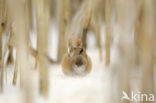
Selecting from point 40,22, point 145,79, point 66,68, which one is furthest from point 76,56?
point 145,79

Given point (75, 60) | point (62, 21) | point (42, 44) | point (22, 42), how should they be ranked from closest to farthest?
point (22, 42) → point (42, 44) → point (75, 60) → point (62, 21)

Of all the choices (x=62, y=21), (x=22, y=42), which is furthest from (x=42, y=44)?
(x=62, y=21)

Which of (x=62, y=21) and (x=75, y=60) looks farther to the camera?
(x=62, y=21)

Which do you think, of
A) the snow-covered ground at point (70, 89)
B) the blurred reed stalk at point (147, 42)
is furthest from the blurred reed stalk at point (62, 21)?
the blurred reed stalk at point (147, 42)

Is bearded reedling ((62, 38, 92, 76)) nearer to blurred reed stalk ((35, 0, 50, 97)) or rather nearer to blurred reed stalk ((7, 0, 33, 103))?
blurred reed stalk ((35, 0, 50, 97))

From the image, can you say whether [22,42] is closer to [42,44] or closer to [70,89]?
[42,44]

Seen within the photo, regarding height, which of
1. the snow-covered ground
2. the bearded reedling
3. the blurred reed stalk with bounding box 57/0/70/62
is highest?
the blurred reed stalk with bounding box 57/0/70/62

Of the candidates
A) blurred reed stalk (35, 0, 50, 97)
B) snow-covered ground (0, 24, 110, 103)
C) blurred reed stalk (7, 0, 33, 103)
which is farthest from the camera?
snow-covered ground (0, 24, 110, 103)

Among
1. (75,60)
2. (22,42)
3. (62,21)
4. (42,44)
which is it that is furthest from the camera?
(62,21)

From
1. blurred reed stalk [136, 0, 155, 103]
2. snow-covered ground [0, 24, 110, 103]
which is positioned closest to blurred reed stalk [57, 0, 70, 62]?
snow-covered ground [0, 24, 110, 103]

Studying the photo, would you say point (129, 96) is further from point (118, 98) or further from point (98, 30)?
point (98, 30)

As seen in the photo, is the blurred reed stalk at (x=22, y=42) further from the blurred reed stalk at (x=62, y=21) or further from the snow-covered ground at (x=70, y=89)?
the blurred reed stalk at (x=62, y=21)
